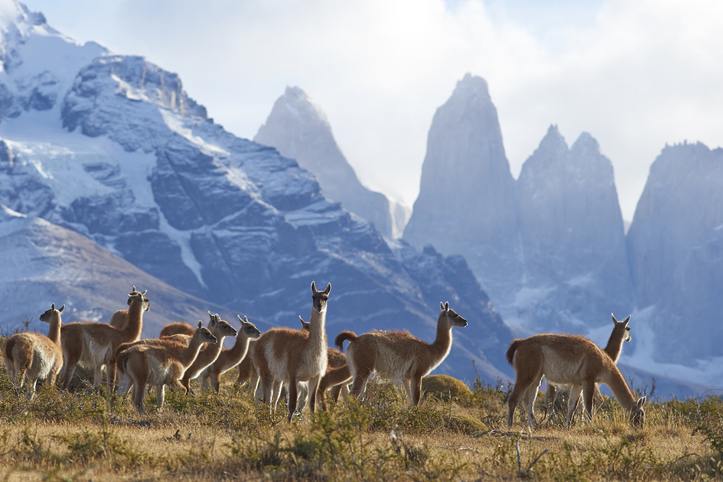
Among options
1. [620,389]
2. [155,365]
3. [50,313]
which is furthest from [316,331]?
[50,313]

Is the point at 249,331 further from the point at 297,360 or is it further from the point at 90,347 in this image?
the point at 90,347

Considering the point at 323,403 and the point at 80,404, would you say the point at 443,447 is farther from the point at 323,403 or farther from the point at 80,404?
the point at 80,404

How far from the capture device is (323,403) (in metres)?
12.9

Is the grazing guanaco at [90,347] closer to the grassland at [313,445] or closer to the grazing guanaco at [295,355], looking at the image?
the grassland at [313,445]

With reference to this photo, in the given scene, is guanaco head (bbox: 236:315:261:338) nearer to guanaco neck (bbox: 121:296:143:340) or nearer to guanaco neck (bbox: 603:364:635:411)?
guanaco neck (bbox: 121:296:143:340)

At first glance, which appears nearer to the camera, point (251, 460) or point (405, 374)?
point (251, 460)

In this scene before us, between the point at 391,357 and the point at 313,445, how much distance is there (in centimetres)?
622

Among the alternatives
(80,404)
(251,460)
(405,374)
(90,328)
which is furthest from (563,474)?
(90,328)

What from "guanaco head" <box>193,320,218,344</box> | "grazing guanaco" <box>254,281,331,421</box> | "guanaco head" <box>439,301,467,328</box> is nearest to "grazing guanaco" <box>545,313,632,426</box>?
"guanaco head" <box>439,301,467,328</box>

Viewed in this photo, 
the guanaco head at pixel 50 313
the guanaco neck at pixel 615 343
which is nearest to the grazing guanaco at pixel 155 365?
the guanaco head at pixel 50 313

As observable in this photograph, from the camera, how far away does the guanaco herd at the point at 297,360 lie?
13.0 metres

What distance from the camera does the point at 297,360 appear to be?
41.2 ft

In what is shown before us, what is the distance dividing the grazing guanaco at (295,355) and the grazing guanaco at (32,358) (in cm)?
478

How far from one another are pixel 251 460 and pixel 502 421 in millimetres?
8779
